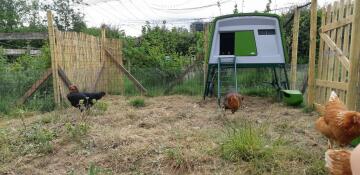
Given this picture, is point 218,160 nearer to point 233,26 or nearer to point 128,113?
point 128,113

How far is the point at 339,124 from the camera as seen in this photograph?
10.4 feet

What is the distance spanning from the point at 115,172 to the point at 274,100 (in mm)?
5231

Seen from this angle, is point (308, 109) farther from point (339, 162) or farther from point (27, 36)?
point (27, 36)

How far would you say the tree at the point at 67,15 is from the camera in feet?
57.6

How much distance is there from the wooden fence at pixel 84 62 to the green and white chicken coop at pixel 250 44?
9.57 ft

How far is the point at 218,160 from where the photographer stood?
10.8ft

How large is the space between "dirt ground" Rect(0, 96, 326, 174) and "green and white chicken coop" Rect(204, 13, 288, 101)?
1.88 meters

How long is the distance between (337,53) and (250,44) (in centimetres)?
312

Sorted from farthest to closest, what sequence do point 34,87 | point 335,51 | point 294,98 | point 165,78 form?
point 165,78 → point 34,87 → point 294,98 → point 335,51

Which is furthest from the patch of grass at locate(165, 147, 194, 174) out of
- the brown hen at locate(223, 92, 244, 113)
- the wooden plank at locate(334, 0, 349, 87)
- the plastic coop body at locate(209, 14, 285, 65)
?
the plastic coop body at locate(209, 14, 285, 65)

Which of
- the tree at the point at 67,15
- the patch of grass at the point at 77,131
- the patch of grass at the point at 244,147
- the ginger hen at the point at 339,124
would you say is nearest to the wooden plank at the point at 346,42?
the ginger hen at the point at 339,124

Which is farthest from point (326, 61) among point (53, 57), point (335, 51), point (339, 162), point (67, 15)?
point (67, 15)

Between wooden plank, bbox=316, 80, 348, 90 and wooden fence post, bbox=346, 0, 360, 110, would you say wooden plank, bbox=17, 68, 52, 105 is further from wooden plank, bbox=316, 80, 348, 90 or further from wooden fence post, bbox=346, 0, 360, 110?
wooden fence post, bbox=346, 0, 360, 110

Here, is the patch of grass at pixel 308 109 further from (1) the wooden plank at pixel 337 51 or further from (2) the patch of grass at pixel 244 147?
(2) the patch of grass at pixel 244 147
